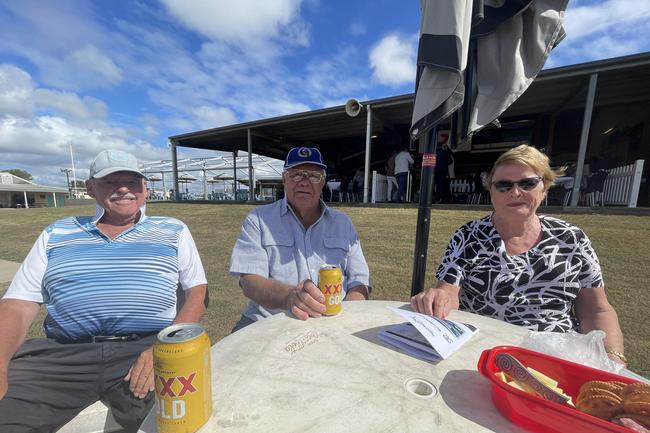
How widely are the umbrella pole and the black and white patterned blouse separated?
0.56 feet

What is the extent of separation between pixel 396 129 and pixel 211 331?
8.97 metres

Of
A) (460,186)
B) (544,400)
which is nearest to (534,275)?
(544,400)

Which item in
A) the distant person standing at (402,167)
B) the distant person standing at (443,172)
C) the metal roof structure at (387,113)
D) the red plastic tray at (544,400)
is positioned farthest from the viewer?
the distant person standing at (443,172)

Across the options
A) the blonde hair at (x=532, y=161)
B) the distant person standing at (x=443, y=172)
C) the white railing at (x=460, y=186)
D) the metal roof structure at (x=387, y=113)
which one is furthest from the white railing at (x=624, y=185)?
the blonde hair at (x=532, y=161)

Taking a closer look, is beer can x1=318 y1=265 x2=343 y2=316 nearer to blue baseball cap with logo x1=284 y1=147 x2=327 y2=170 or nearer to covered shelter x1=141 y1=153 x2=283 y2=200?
blue baseball cap with logo x1=284 y1=147 x2=327 y2=170

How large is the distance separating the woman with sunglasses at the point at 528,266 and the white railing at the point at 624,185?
216 inches

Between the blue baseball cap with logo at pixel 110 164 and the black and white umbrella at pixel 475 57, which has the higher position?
the black and white umbrella at pixel 475 57

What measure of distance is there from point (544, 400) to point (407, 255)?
366 cm

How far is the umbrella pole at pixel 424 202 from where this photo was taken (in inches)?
66.3

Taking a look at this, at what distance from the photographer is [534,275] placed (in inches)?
60.7

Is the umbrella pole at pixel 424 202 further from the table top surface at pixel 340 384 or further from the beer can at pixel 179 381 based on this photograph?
the beer can at pixel 179 381

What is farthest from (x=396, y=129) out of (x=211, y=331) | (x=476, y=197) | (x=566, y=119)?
(x=211, y=331)

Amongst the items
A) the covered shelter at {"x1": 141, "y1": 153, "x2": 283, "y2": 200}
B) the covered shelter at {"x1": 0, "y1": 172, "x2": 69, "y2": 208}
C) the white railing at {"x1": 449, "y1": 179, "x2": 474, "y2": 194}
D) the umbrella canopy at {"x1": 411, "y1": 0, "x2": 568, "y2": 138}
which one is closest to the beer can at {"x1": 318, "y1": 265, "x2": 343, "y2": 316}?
the umbrella canopy at {"x1": 411, "y1": 0, "x2": 568, "y2": 138}

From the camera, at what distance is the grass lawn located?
2752 millimetres
